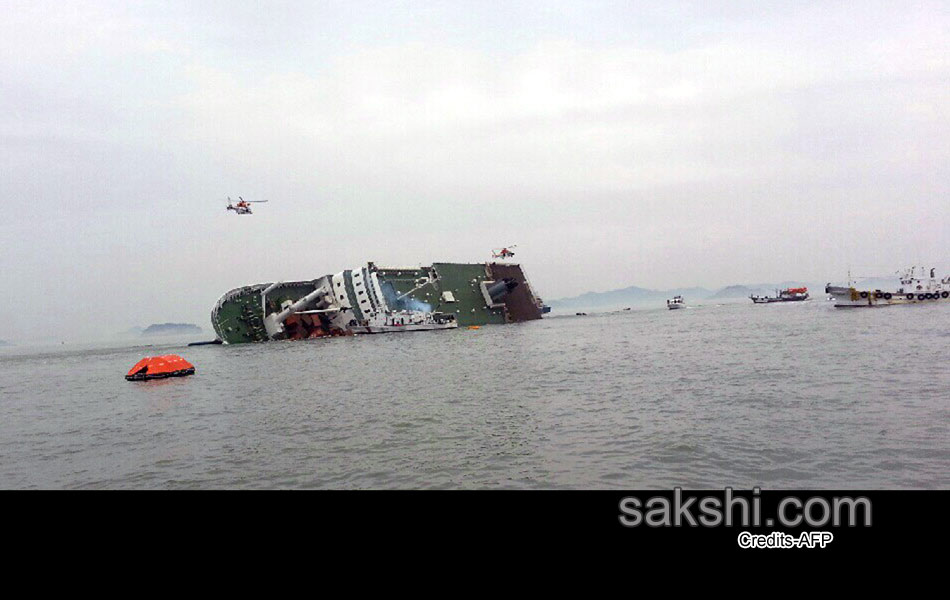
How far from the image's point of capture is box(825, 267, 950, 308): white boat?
97.2m

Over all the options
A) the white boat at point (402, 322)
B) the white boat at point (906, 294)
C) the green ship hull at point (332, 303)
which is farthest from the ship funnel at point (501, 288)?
the white boat at point (906, 294)

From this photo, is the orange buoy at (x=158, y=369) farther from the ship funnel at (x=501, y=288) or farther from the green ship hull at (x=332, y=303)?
the ship funnel at (x=501, y=288)

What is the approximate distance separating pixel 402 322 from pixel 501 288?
26448mm

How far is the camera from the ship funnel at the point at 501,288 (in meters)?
117

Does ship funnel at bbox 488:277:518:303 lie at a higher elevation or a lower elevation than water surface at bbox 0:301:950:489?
higher

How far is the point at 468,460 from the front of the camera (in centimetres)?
1590

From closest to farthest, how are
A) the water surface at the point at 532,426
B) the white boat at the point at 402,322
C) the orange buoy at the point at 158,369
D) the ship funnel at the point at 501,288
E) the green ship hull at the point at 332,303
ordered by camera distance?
1. the water surface at the point at 532,426
2. the orange buoy at the point at 158,369
3. the green ship hull at the point at 332,303
4. the white boat at the point at 402,322
5. the ship funnel at the point at 501,288

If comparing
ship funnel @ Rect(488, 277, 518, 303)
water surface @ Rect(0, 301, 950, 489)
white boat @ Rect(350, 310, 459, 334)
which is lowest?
water surface @ Rect(0, 301, 950, 489)

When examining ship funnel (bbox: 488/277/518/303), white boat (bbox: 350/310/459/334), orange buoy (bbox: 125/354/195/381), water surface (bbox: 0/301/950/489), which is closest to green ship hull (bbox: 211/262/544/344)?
white boat (bbox: 350/310/459/334)

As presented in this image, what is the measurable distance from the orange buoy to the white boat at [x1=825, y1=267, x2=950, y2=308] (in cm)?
10224

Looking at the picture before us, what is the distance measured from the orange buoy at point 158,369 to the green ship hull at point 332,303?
44077 mm

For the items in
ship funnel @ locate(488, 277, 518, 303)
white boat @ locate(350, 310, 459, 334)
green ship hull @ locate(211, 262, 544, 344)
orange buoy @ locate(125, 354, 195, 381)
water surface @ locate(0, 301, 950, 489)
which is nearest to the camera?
water surface @ locate(0, 301, 950, 489)

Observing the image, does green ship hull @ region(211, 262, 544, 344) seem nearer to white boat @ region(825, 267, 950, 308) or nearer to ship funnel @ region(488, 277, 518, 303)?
ship funnel @ region(488, 277, 518, 303)
